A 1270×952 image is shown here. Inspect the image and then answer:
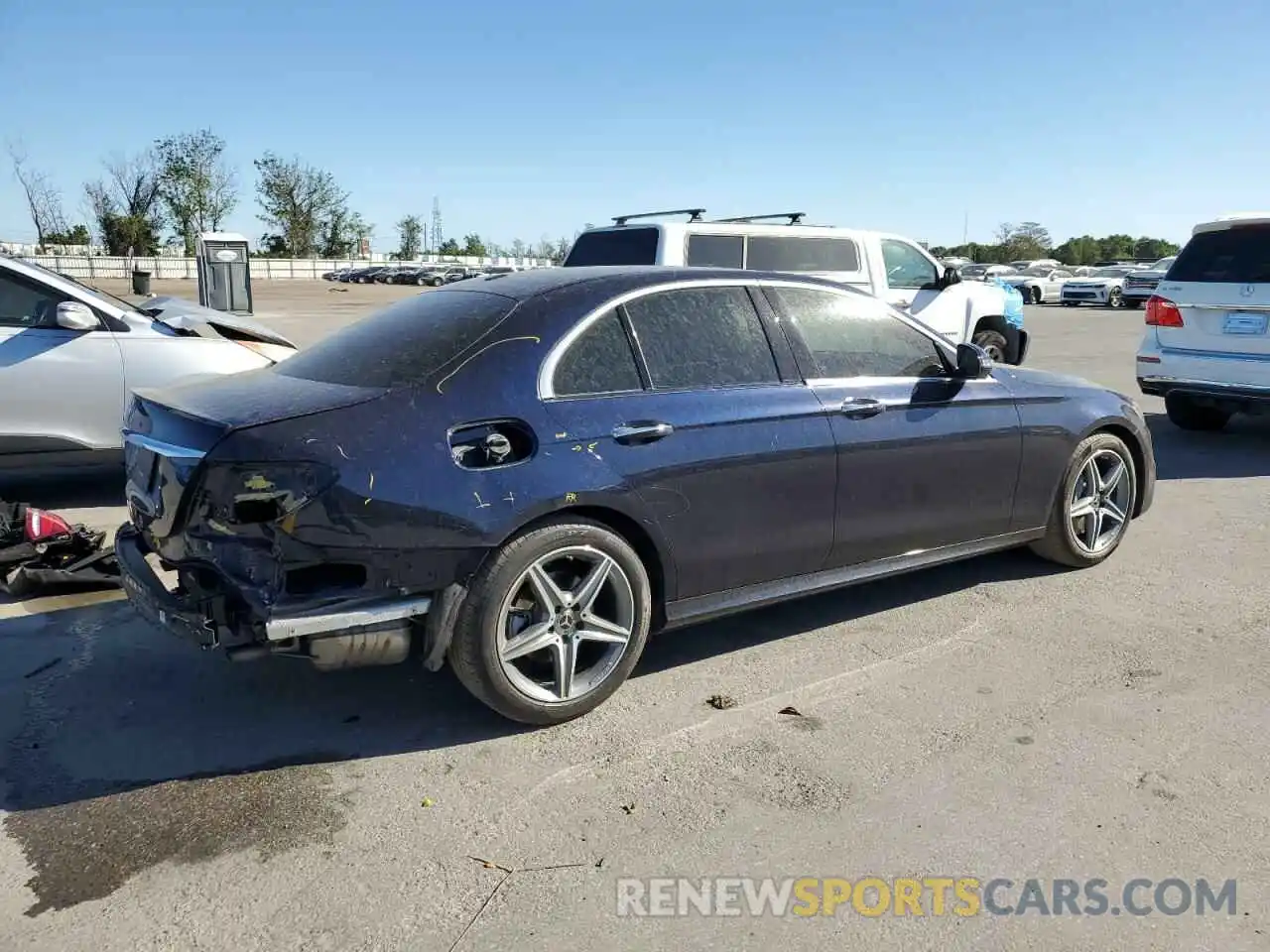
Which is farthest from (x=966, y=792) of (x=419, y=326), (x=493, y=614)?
(x=419, y=326)

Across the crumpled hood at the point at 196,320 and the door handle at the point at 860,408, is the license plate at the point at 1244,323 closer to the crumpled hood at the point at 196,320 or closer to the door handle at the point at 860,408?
the door handle at the point at 860,408

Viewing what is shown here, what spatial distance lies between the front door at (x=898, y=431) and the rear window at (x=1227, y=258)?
4885 mm

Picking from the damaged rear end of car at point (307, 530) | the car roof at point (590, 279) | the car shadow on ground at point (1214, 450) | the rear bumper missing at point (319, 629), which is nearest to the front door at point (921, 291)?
the car shadow on ground at point (1214, 450)

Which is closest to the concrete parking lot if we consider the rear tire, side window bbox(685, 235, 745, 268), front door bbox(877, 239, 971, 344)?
side window bbox(685, 235, 745, 268)

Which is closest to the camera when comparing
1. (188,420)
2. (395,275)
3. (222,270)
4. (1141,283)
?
(188,420)

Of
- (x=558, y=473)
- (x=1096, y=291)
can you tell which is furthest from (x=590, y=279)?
(x=1096, y=291)

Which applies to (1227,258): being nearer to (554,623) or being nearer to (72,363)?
(554,623)

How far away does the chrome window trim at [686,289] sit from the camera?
12.2ft

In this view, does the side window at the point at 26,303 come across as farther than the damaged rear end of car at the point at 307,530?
Yes

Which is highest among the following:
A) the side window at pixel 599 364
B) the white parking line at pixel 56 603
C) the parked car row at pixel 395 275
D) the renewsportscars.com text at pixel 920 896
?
the side window at pixel 599 364

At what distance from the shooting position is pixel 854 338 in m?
4.62

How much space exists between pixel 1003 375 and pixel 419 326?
2.89 meters

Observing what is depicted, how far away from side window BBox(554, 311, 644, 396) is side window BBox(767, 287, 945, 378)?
32.9 inches

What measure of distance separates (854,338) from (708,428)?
1.03 m
